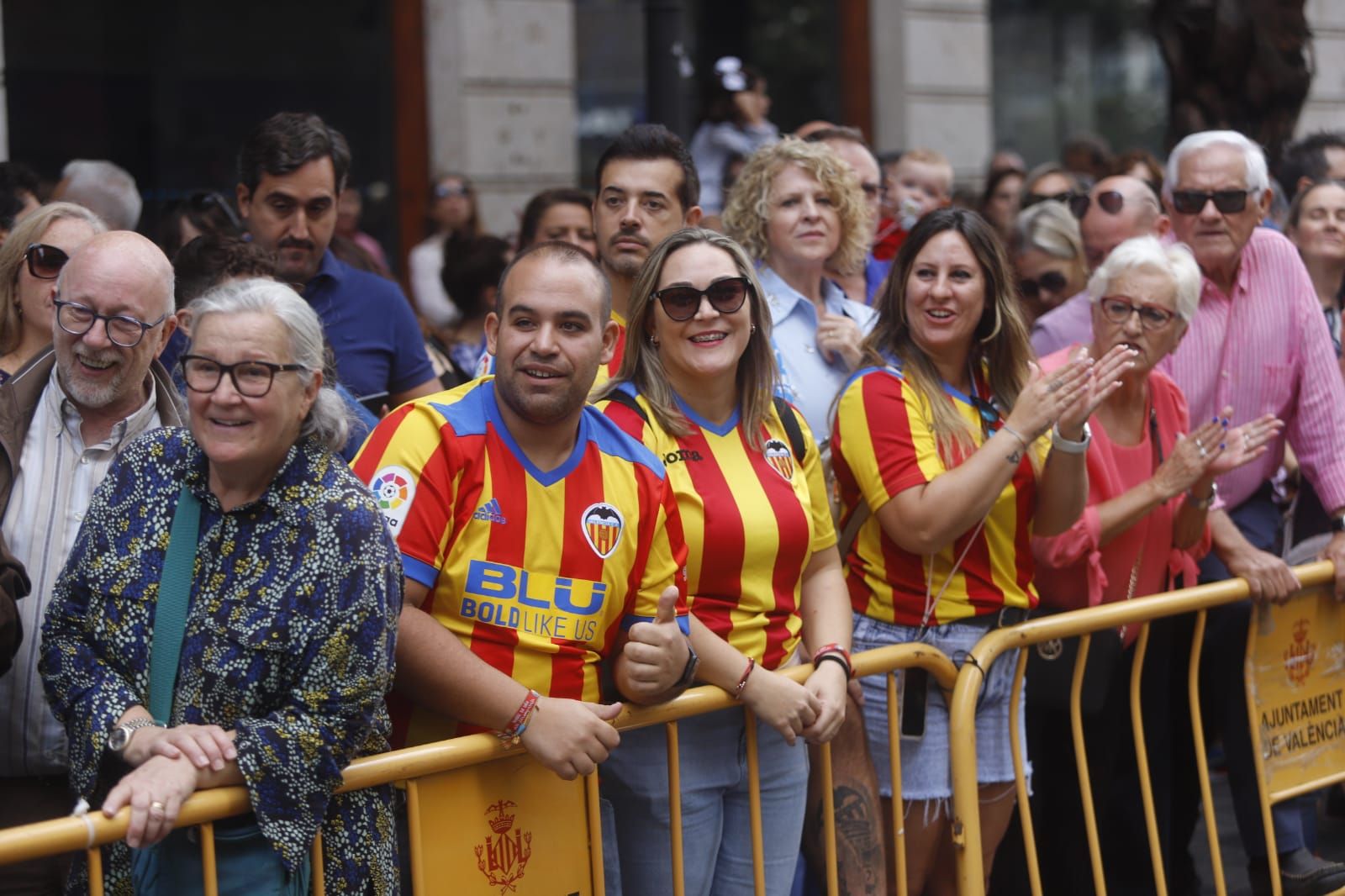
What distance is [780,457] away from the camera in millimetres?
3867

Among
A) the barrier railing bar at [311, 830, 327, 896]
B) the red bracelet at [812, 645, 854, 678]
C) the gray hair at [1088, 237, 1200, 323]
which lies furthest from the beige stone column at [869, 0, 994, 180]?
the barrier railing bar at [311, 830, 327, 896]

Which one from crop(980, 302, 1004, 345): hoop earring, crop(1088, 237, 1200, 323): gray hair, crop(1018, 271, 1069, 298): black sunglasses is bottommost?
crop(980, 302, 1004, 345): hoop earring

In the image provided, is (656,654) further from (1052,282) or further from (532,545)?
(1052,282)

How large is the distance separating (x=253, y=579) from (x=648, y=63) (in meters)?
4.29

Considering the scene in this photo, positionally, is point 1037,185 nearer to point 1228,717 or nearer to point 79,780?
point 1228,717

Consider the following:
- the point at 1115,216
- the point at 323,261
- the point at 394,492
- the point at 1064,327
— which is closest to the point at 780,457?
the point at 394,492

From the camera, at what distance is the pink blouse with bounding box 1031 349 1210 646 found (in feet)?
14.7

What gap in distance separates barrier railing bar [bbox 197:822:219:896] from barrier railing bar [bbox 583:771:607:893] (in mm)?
837

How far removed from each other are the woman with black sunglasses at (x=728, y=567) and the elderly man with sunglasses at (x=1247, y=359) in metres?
1.84

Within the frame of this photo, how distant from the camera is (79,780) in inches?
115

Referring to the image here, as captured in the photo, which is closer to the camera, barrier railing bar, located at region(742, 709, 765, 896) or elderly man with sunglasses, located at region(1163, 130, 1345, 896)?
barrier railing bar, located at region(742, 709, 765, 896)

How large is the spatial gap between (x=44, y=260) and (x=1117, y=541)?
9.87ft

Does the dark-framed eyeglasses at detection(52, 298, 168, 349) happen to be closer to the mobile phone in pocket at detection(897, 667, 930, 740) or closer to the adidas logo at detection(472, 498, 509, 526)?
the adidas logo at detection(472, 498, 509, 526)

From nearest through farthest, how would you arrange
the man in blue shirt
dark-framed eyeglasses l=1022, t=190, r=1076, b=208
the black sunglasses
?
1. the man in blue shirt
2. the black sunglasses
3. dark-framed eyeglasses l=1022, t=190, r=1076, b=208
